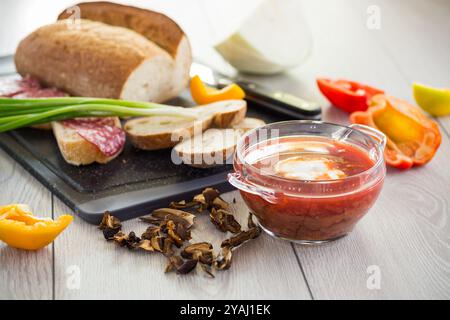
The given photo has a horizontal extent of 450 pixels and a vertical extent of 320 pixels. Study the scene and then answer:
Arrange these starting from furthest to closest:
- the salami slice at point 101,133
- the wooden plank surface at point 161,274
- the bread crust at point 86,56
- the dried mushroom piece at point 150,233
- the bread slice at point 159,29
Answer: the bread slice at point 159,29
the bread crust at point 86,56
the salami slice at point 101,133
the dried mushroom piece at point 150,233
the wooden plank surface at point 161,274

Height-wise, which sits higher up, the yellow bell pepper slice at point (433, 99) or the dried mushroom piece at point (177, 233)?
the dried mushroom piece at point (177, 233)

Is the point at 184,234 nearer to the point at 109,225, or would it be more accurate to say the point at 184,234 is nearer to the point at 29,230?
the point at 109,225

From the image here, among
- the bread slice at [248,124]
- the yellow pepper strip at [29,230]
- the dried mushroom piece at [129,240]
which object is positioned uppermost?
the yellow pepper strip at [29,230]

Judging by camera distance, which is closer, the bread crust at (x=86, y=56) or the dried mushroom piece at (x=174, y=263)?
the dried mushroom piece at (x=174, y=263)

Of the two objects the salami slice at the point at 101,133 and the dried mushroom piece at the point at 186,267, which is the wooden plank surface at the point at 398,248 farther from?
the salami slice at the point at 101,133

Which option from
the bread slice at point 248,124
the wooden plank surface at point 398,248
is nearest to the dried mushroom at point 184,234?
the wooden plank surface at point 398,248

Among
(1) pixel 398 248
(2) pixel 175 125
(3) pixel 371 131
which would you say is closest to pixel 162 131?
(2) pixel 175 125

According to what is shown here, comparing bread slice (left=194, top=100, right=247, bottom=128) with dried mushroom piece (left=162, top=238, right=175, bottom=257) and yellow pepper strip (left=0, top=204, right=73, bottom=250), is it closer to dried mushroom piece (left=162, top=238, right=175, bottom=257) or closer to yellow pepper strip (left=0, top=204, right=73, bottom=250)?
dried mushroom piece (left=162, top=238, right=175, bottom=257)
